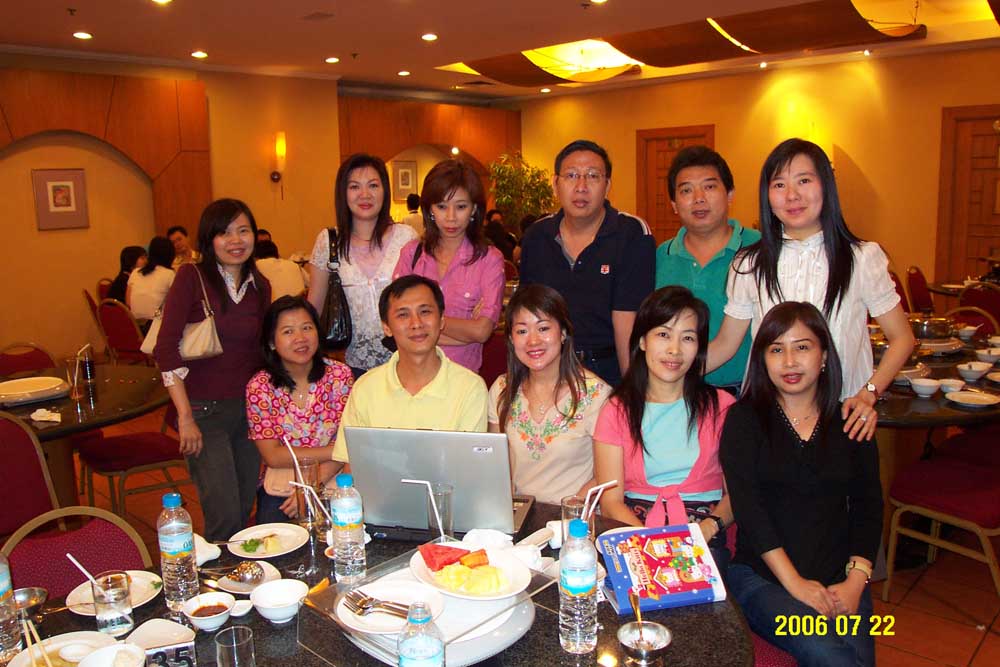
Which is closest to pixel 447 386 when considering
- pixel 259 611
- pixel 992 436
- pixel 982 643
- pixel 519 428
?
pixel 519 428

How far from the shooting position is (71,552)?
77.8 inches

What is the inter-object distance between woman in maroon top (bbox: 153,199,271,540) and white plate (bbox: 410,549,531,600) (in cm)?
165

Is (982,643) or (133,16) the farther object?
(133,16)

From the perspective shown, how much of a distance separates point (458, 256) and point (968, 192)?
7.65m

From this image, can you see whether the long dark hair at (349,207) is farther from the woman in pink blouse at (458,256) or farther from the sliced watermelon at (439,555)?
the sliced watermelon at (439,555)

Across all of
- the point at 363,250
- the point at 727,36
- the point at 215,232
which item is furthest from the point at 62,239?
the point at 727,36

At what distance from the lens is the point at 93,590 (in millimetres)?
1613

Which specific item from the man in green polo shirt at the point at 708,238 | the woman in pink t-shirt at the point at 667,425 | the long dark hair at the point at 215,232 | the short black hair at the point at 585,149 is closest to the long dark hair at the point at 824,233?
the woman in pink t-shirt at the point at 667,425

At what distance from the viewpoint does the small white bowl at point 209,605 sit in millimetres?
1559

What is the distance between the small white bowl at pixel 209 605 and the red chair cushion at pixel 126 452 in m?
2.32

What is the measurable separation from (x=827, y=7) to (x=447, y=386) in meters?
6.20

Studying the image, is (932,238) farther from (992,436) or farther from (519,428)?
(519,428)

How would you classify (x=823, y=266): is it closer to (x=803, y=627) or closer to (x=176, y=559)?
(x=803, y=627)

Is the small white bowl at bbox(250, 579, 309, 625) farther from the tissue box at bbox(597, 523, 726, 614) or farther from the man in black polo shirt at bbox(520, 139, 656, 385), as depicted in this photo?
the man in black polo shirt at bbox(520, 139, 656, 385)
